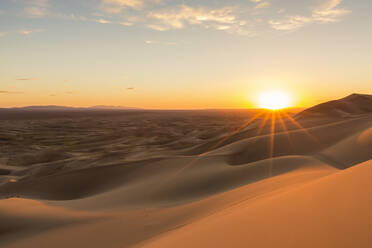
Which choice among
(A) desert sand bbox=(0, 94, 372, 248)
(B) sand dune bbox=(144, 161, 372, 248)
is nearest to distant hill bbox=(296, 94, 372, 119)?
(A) desert sand bbox=(0, 94, 372, 248)

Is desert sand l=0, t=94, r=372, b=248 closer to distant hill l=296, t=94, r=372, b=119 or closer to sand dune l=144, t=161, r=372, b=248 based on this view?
sand dune l=144, t=161, r=372, b=248

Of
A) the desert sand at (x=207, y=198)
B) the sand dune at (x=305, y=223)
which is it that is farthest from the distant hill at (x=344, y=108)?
the sand dune at (x=305, y=223)

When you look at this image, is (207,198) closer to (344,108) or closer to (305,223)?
(305,223)

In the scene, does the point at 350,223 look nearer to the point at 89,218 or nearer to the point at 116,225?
the point at 116,225

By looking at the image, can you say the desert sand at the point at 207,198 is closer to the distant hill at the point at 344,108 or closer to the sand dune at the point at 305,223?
the sand dune at the point at 305,223

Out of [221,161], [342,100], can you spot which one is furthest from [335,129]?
[342,100]

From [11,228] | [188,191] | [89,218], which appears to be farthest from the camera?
[188,191]

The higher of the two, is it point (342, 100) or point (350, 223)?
point (342, 100)

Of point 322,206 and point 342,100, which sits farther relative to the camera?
point 342,100
